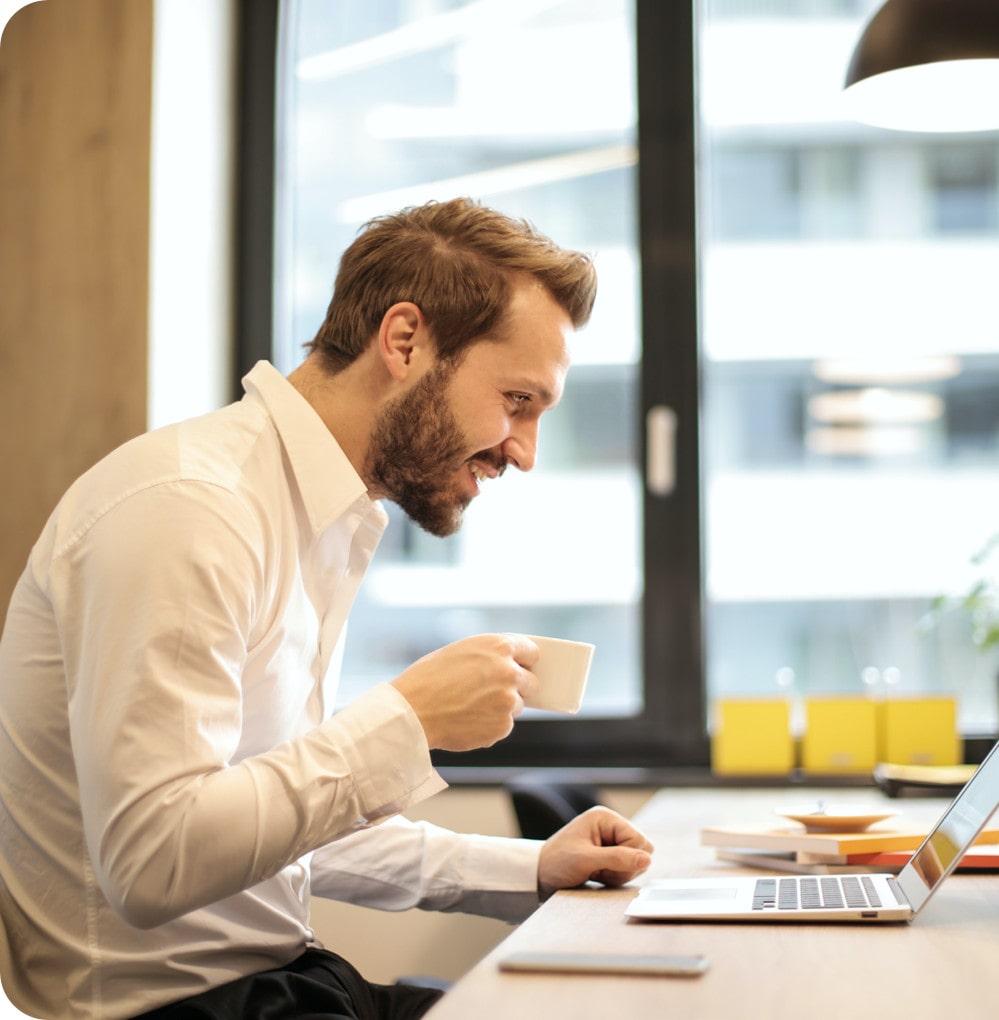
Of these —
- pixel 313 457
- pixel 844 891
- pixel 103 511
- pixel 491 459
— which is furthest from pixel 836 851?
pixel 103 511

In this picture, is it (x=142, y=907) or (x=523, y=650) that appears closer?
(x=142, y=907)

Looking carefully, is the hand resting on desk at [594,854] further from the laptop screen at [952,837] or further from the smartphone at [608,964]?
the smartphone at [608,964]

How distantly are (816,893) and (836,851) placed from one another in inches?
8.2

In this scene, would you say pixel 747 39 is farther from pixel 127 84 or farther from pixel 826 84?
pixel 127 84

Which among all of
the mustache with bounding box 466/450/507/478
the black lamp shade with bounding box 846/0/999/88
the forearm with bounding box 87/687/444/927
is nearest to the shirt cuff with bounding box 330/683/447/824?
the forearm with bounding box 87/687/444/927

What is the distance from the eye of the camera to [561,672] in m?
1.38

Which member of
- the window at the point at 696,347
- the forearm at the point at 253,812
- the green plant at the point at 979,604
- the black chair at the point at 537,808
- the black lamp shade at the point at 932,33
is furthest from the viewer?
the window at the point at 696,347

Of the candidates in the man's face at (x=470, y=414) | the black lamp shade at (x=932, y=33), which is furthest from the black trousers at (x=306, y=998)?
the black lamp shade at (x=932, y=33)

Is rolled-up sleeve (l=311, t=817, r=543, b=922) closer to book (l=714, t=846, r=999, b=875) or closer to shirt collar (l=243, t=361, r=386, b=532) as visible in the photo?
book (l=714, t=846, r=999, b=875)

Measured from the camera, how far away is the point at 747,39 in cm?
335

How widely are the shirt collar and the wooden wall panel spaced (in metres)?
1.47

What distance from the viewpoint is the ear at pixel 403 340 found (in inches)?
61.9

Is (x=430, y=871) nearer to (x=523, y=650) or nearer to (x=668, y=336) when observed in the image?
(x=523, y=650)

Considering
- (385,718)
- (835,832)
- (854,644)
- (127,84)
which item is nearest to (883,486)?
(854,644)
